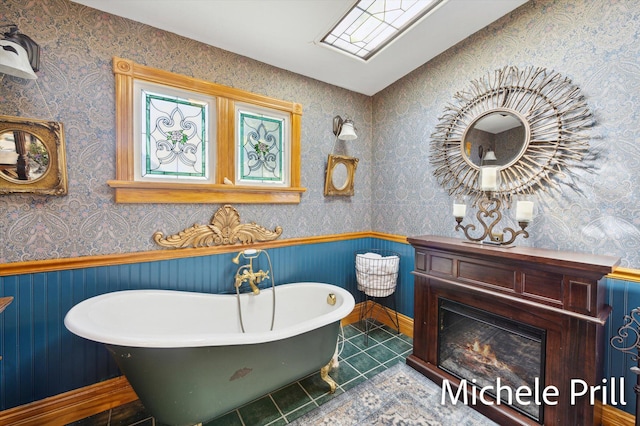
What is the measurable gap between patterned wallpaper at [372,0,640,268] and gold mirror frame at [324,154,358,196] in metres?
0.82

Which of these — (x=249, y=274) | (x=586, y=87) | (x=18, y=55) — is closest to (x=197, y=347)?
(x=249, y=274)

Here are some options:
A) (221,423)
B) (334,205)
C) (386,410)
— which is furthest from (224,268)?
(386,410)

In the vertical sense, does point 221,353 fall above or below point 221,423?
above

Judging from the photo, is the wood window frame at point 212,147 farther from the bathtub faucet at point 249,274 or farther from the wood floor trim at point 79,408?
the wood floor trim at point 79,408

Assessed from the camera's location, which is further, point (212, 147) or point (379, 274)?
point (379, 274)

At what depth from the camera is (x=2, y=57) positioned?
47.9 inches

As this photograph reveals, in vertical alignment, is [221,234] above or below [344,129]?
below

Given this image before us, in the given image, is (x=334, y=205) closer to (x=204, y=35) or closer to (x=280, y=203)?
(x=280, y=203)

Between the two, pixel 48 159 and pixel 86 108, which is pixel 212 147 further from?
pixel 48 159

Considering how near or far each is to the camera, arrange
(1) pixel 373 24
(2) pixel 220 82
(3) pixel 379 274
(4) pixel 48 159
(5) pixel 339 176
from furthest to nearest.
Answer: (5) pixel 339 176, (3) pixel 379 274, (2) pixel 220 82, (1) pixel 373 24, (4) pixel 48 159

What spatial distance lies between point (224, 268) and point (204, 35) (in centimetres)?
173

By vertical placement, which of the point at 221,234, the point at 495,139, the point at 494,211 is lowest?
the point at 221,234

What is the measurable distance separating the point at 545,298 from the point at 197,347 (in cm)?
181

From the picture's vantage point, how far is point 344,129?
245cm
